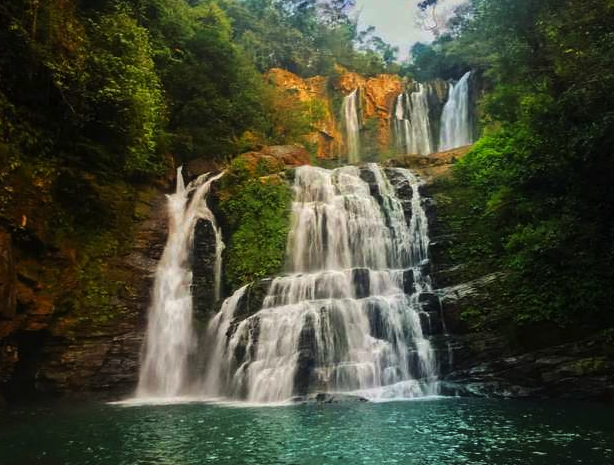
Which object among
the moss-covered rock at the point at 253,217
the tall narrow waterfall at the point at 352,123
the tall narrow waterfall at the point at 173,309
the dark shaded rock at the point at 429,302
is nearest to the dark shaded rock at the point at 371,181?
the moss-covered rock at the point at 253,217

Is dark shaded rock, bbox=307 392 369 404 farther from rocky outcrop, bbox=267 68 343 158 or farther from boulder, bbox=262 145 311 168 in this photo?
rocky outcrop, bbox=267 68 343 158

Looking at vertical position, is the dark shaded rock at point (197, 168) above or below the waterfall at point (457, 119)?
below

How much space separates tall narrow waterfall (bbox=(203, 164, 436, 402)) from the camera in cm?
1298

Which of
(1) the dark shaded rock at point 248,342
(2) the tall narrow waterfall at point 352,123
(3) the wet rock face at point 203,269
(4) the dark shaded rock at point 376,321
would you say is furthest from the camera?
(2) the tall narrow waterfall at point 352,123

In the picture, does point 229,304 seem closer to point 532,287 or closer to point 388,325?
point 388,325

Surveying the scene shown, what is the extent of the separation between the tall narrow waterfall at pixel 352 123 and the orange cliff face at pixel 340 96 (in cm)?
43

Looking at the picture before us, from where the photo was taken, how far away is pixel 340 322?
1384 centimetres

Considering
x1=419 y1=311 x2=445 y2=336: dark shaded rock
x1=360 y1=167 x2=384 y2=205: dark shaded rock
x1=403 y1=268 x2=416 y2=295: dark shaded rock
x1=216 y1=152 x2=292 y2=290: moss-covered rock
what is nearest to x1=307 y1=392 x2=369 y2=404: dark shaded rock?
x1=419 y1=311 x2=445 y2=336: dark shaded rock

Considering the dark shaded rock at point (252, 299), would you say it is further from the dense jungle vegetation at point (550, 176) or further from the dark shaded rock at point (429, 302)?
the dense jungle vegetation at point (550, 176)

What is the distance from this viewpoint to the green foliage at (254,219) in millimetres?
17844

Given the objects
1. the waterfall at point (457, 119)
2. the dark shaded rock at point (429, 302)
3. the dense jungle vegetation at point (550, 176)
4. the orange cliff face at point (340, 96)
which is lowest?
the dark shaded rock at point (429, 302)

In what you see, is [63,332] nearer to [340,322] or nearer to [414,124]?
[340,322]

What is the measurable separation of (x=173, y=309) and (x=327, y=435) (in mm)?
9608

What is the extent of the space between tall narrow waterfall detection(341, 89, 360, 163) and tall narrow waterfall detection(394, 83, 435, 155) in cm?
324
